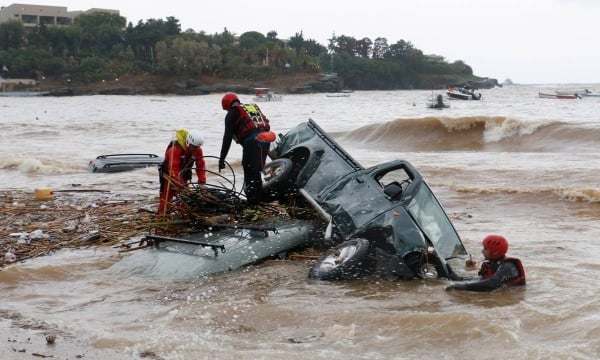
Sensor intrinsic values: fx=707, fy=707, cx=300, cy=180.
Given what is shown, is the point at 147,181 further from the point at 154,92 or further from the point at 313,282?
the point at 154,92

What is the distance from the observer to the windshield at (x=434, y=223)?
700 centimetres

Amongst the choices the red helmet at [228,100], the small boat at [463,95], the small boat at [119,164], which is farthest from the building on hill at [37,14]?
the red helmet at [228,100]

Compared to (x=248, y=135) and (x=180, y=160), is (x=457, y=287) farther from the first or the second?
(x=180, y=160)

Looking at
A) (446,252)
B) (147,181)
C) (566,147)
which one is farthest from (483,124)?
(446,252)

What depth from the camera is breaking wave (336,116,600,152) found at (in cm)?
2509

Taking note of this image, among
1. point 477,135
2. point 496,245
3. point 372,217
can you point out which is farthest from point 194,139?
point 477,135

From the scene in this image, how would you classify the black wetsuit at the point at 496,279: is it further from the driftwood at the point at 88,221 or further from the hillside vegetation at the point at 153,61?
the hillside vegetation at the point at 153,61

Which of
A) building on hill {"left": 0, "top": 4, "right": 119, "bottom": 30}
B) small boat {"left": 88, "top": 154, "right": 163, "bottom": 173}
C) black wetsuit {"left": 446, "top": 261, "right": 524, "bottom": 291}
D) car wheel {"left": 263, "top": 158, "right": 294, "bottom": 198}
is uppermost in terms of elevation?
building on hill {"left": 0, "top": 4, "right": 119, "bottom": 30}

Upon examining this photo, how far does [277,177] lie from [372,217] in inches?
64.3

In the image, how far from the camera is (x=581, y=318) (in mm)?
5926

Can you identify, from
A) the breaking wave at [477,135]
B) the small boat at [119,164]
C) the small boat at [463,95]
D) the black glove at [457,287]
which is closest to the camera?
the black glove at [457,287]

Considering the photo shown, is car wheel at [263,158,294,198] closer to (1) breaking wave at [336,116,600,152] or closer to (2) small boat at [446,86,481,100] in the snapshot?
(1) breaking wave at [336,116,600,152]

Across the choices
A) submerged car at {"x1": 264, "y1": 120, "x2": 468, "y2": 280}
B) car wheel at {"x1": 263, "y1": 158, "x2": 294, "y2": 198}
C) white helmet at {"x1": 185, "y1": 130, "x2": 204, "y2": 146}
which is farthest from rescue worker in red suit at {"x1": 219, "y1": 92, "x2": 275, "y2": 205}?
submerged car at {"x1": 264, "y1": 120, "x2": 468, "y2": 280}

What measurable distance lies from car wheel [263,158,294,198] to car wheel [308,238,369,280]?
1.45m
